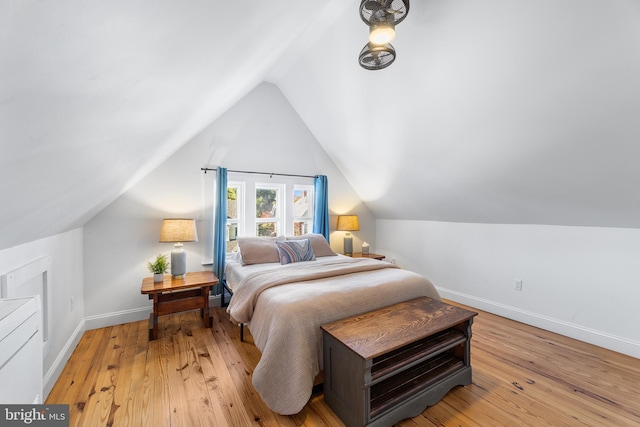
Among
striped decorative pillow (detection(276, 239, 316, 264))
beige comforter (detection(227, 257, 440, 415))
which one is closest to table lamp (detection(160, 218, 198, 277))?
beige comforter (detection(227, 257, 440, 415))

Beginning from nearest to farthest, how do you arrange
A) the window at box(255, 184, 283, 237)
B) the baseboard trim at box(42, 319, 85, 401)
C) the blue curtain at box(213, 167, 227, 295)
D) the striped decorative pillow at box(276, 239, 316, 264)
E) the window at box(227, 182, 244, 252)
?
the baseboard trim at box(42, 319, 85, 401)
the striped decorative pillow at box(276, 239, 316, 264)
the blue curtain at box(213, 167, 227, 295)
the window at box(227, 182, 244, 252)
the window at box(255, 184, 283, 237)

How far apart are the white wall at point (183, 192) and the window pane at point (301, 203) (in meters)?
0.33

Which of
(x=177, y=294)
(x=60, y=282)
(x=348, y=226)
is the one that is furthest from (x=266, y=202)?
(x=60, y=282)

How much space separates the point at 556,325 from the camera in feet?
9.05

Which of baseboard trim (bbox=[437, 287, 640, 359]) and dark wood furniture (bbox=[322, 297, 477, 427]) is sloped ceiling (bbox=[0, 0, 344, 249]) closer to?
dark wood furniture (bbox=[322, 297, 477, 427])

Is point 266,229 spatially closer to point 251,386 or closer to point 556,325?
point 251,386

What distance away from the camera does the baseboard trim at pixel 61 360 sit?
179 cm

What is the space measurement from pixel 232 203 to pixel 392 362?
281 centimetres

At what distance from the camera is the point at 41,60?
0.50 metres

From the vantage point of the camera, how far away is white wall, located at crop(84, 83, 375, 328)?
285 cm

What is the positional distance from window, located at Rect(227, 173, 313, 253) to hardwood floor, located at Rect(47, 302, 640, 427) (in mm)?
1494

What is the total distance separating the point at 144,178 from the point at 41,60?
2916 millimetres

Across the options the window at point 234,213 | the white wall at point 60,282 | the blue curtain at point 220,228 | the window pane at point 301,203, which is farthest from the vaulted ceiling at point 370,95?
the window at point 234,213

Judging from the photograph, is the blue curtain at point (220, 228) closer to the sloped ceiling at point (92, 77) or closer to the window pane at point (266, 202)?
the window pane at point (266, 202)
